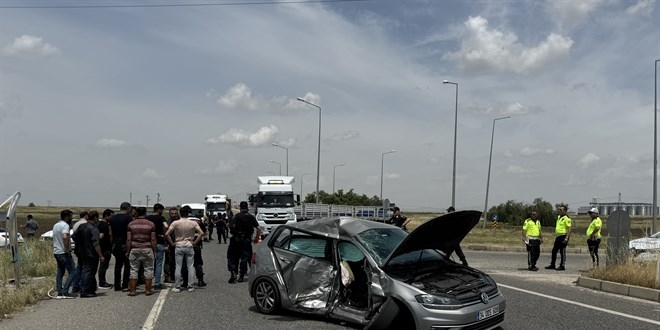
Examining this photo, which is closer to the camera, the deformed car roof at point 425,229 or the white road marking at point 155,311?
the deformed car roof at point 425,229

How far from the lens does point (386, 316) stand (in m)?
6.79

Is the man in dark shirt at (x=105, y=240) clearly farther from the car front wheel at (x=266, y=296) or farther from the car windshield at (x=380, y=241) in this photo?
the car windshield at (x=380, y=241)

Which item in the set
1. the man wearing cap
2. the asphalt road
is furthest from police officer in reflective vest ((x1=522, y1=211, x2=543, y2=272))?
the asphalt road

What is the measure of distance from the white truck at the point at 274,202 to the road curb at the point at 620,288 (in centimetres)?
1895

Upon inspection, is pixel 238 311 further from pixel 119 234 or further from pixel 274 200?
pixel 274 200

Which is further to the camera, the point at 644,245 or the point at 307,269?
the point at 644,245

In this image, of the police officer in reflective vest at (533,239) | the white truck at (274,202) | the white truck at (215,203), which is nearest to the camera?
the police officer in reflective vest at (533,239)

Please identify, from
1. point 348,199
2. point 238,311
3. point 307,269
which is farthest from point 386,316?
point 348,199

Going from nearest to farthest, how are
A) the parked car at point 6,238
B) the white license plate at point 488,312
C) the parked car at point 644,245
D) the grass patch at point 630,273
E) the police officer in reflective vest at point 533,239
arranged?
the white license plate at point 488,312 < the grass patch at point 630,273 < the parked car at point 6,238 < the parked car at point 644,245 < the police officer in reflective vest at point 533,239

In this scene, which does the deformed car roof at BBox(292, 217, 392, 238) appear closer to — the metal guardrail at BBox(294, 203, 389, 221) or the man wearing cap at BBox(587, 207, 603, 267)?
the man wearing cap at BBox(587, 207, 603, 267)

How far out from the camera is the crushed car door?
8.30 meters

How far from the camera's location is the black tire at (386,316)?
677 centimetres

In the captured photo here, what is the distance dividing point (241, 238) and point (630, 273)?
7984 mm

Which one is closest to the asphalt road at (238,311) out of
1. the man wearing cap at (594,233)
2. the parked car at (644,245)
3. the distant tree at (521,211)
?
the man wearing cap at (594,233)
